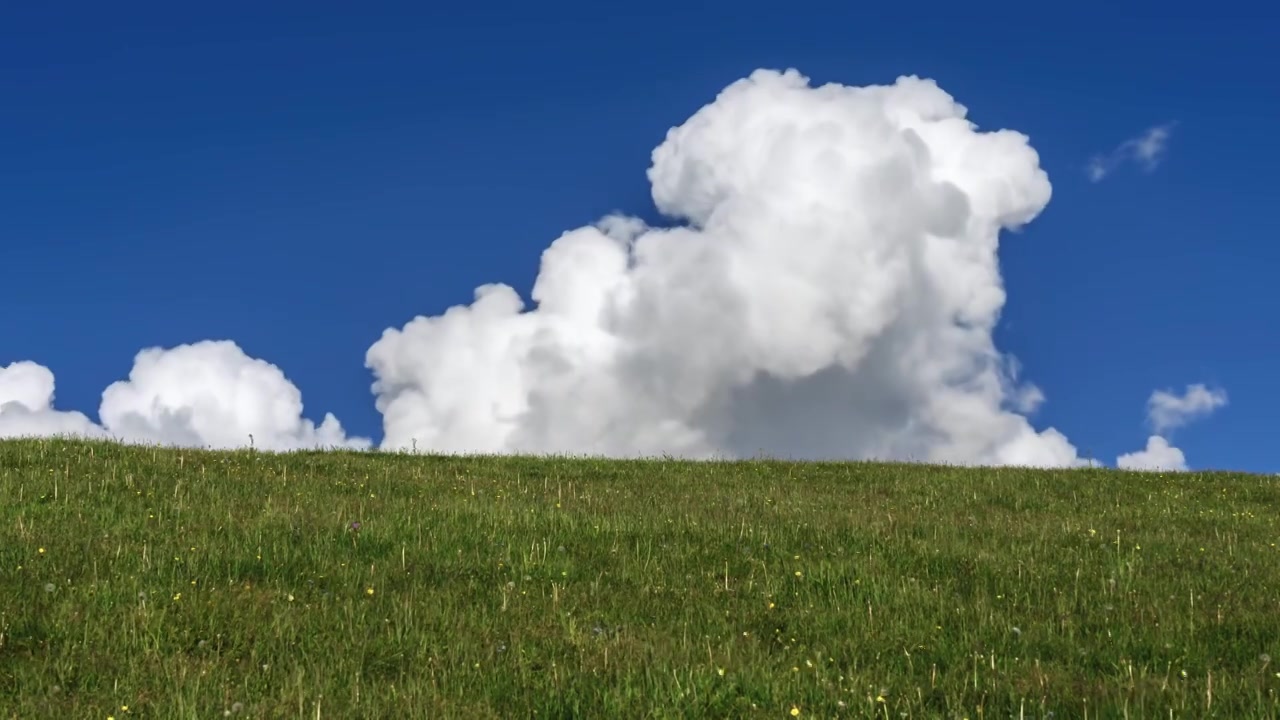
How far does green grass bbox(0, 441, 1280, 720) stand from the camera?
22.9 feet

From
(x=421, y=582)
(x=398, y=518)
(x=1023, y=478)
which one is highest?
(x=1023, y=478)

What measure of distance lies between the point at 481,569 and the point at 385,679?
9.94 feet

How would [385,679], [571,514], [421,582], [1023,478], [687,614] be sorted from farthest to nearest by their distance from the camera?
[1023,478], [571,514], [421,582], [687,614], [385,679]

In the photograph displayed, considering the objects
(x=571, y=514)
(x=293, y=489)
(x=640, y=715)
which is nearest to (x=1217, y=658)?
(x=640, y=715)

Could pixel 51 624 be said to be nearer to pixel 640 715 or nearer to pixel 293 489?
pixel 640 715

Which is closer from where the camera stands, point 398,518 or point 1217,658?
point 1217,658

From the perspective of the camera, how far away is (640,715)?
6.61m

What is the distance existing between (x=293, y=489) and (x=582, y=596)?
8377mm

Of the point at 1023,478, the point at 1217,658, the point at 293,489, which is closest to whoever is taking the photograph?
the point at 1217,658

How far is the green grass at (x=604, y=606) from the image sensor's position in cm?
696

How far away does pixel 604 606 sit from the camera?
9180mm

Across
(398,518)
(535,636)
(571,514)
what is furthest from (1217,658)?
(398,518)

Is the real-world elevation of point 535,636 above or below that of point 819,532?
below

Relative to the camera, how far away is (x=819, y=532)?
12.9 meters
